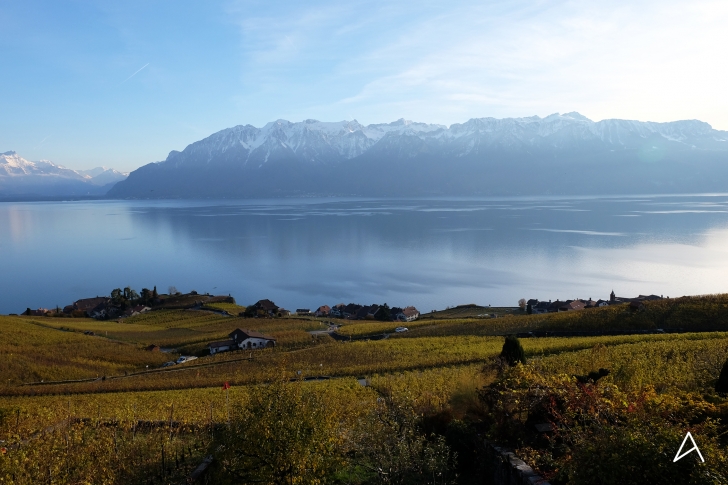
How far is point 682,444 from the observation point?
562 centimetres

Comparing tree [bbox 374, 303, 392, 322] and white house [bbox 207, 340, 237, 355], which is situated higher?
white house [bbox 207, 340, 237, 355]

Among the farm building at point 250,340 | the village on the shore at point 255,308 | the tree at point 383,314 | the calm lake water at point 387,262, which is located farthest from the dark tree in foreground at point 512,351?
the calm lake water at point 387,262

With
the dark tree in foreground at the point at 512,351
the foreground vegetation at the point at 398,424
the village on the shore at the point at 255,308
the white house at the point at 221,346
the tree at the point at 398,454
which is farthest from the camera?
the village on the shore at the point at 255,308

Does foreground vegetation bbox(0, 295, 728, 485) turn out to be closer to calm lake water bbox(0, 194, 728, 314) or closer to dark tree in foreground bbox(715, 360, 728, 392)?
dark tree in foreground bbox(715, 360, 728, 392)

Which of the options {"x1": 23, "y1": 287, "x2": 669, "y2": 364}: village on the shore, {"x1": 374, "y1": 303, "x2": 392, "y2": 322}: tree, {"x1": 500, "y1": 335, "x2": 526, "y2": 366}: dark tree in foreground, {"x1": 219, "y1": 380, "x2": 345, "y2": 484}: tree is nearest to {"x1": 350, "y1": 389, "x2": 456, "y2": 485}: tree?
{"x1": 219, "y1": 380, "x2": 345, "y2": 484}: tree

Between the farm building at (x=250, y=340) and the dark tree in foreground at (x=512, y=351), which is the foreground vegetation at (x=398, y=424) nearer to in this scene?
the dark tree in foreground at (x=512, y=351)

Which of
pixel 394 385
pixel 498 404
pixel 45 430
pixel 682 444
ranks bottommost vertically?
pixel 394 385

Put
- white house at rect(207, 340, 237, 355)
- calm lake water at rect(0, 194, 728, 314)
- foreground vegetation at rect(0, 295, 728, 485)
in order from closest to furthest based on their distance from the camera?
foreground vegetation at rect(0, 295, 728, 485) → white house at rect(207, 340, 237, 355) → calm lake water at rect(0, 194, 728, 314)

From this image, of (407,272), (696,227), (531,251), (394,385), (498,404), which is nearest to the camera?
(498,404)

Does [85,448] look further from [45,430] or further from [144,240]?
[144,240]

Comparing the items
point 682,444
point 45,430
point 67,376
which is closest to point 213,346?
point 67,376

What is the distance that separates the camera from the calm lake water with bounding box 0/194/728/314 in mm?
79562

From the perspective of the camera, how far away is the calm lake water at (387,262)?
79.6 metres

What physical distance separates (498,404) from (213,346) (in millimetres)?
33562
